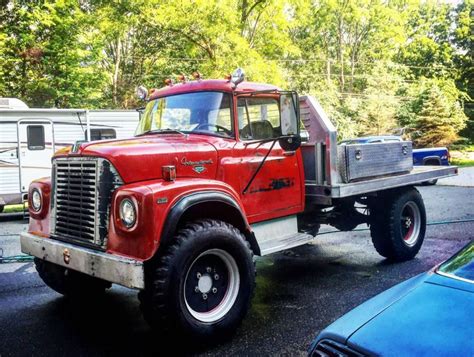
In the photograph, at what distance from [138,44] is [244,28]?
30.4 ft

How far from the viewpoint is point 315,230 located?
6.01 meters

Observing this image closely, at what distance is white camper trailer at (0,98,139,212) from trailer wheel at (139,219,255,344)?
801cm

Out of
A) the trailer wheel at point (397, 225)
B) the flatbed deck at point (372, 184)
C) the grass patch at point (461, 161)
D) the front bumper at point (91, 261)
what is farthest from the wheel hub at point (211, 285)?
the grass patch at point (461, 161)

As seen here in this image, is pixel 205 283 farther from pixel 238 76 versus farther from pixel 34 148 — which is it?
pixel 34 148

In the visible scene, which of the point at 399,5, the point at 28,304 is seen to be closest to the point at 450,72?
the point at 399,5

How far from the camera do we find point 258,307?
496cm

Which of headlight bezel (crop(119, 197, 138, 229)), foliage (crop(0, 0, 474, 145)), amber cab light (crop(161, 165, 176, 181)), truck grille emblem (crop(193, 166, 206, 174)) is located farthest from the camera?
foliage (crop(0, 0, 474, 145))

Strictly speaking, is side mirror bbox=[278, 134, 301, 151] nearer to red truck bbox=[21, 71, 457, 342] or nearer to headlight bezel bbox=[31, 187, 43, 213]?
red truck bbox=[21, 71, 457, 342]

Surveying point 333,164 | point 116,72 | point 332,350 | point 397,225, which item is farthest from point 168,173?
point 116,72

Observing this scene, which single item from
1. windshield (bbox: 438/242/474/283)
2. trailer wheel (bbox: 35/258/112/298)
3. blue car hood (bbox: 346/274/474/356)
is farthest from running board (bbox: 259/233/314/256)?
blue car hood (bbox: 346/274/474/356)

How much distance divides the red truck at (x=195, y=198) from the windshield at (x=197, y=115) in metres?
0.01

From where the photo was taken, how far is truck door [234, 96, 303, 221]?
16.2 feet

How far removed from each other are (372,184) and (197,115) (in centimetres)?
255

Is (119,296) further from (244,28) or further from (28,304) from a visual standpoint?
(244,28)
